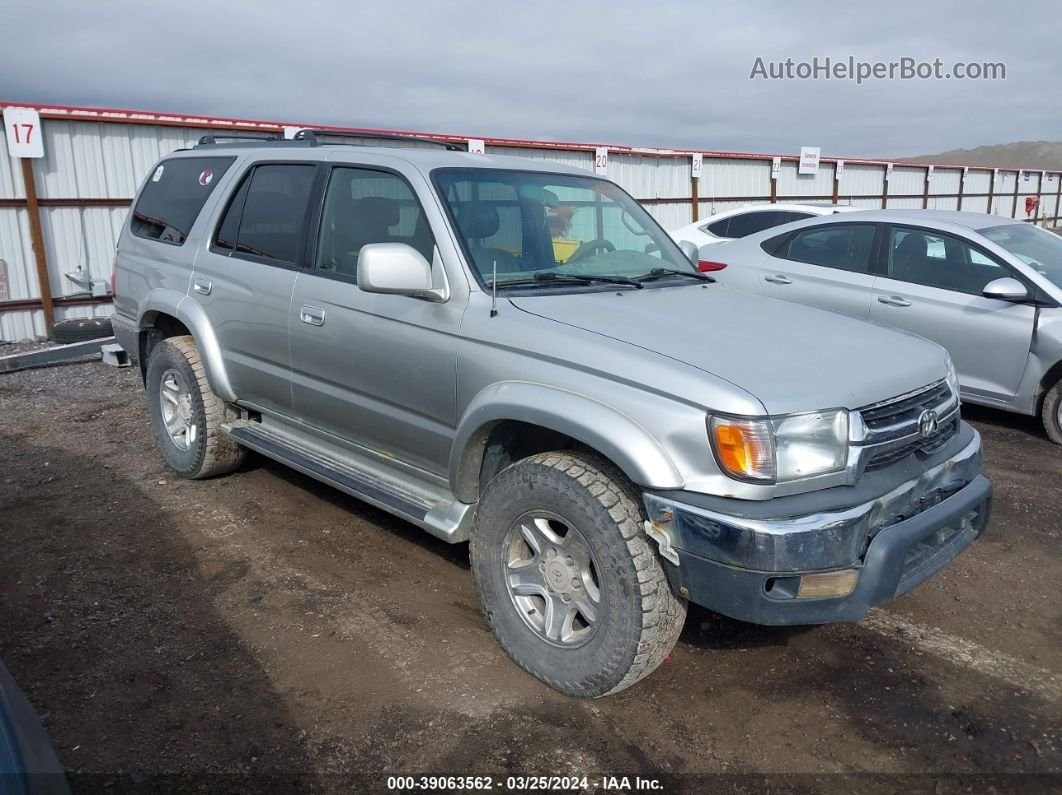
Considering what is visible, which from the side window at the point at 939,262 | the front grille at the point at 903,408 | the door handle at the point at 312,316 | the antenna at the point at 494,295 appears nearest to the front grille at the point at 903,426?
the front grille at the point at 903,408

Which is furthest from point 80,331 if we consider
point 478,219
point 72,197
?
point 478,219

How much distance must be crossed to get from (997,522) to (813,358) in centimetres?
251

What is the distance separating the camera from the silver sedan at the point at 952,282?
238 inches

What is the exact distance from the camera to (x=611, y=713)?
3045 mm

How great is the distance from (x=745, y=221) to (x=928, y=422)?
8378 mm

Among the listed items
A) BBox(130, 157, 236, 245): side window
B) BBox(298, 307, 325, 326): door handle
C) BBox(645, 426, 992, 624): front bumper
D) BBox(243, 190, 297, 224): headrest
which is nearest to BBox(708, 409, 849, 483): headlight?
BBox(645, 426, 992, 624): front bumper

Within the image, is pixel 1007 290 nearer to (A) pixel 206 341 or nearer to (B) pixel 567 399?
(B) pixel 567 399

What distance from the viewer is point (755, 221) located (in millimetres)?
10906

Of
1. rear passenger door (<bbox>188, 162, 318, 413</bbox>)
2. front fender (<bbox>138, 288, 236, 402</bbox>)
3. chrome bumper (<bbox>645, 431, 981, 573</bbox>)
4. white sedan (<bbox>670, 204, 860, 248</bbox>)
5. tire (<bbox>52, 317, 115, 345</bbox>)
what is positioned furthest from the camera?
white sedan (<bbox>670, 204, 860, 248</bbox>)

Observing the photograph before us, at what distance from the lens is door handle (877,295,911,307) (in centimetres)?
653

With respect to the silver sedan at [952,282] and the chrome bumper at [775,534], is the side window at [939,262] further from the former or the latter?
the chrome bumper at [775,534]

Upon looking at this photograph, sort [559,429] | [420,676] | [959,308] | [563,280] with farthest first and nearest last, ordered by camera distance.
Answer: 1. [959,308]
2. [563,280]
3. [420,676]
4. [559,429]

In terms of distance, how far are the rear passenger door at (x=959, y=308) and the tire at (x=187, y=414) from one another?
4.95 meters

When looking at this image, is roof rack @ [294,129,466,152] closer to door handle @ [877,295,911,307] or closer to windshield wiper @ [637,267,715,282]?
windshield wiper @ [637,267,715,282]
